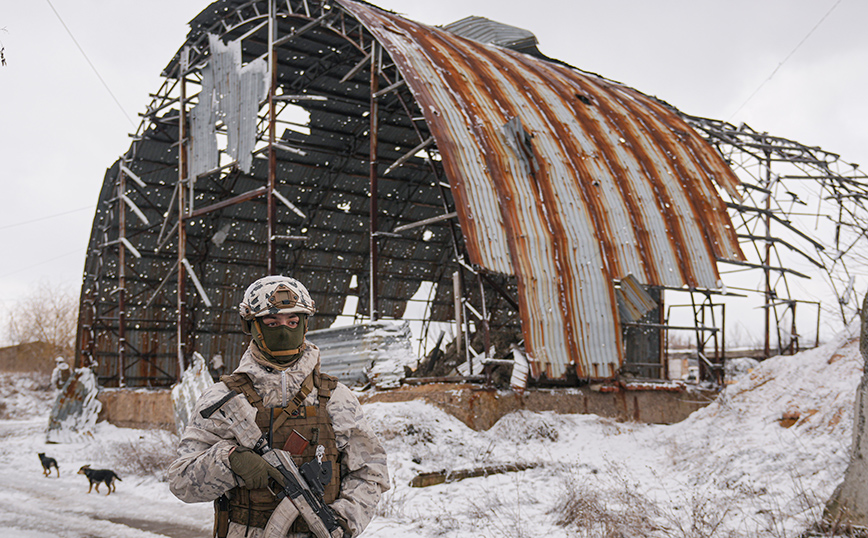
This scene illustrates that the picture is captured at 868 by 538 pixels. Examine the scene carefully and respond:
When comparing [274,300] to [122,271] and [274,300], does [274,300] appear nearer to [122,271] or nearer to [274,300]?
[274,300]

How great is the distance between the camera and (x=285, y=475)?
3.01 metres

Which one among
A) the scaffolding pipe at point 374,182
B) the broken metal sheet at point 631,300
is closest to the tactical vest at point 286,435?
the scaffolding pipe at point 374,182

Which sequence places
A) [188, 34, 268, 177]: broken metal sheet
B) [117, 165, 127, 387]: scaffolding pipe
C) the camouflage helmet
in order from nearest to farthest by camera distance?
the camouflage helmet, [188, 34, 268, 177]: broken metal sheet, [117, 165, 127, 387]: scaffolding pipe

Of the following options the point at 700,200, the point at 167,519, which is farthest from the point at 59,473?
the point at 700,200

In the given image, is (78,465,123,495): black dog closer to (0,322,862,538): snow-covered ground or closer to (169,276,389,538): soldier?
(0,322,862,538): snow-covered ground

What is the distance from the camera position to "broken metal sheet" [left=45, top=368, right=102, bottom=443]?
17.4m

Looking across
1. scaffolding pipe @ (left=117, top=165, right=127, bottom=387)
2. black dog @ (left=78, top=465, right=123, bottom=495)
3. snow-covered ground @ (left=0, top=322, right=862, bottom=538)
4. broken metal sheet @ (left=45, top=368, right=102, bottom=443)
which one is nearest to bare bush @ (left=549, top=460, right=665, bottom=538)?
snow-covered ground @ (left=0, top=322, right=862, bottom=538)

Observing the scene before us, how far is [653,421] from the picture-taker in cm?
1395

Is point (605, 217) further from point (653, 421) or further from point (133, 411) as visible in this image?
point (133, 411)

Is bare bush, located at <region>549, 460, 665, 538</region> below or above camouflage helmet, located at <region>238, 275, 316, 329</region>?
below

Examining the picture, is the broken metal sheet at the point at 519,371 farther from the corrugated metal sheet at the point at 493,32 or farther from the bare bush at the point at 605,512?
the corrugated metal sheet at the point at 493,32

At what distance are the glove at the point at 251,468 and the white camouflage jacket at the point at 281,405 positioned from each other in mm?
54

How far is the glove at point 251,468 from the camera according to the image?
2904 millimetres

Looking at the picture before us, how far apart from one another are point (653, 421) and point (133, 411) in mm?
13760
